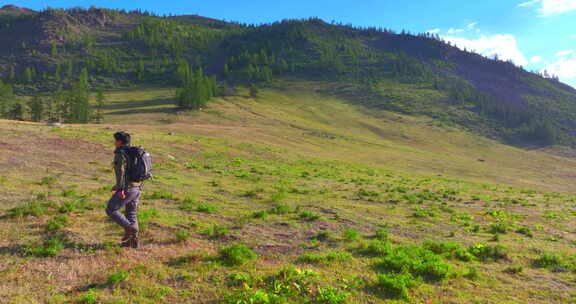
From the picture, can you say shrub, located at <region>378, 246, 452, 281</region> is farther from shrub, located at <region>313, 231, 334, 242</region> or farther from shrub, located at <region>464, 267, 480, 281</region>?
shrub, located at <region>313, 231, 334, 242</region>

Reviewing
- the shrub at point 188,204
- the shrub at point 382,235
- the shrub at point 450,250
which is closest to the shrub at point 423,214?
the shrub at point 382,235

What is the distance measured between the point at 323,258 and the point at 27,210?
9.28 metres

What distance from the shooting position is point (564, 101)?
165000mm

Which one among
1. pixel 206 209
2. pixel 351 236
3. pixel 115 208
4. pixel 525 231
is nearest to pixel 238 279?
pixel 115 208

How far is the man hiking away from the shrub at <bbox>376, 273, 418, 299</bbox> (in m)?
6.34

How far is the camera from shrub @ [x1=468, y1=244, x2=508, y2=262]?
10028 mm

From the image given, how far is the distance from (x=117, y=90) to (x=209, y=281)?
165839 mm

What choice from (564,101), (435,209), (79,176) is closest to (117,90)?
(79,176)

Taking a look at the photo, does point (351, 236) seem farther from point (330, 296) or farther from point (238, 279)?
point (238, 279)

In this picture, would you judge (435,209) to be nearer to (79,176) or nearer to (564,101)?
(79,176)

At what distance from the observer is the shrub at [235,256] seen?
793cm

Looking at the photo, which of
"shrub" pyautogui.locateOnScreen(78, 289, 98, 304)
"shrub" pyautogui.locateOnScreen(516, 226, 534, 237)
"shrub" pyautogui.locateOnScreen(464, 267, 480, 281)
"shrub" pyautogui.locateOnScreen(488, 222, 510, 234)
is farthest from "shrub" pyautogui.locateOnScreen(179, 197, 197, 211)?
"shrub" pyautogui.locateOnScreen(516, 226, 534, 237)

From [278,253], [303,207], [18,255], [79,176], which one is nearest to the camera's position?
[18,255]

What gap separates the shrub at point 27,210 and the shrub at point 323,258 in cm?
839
